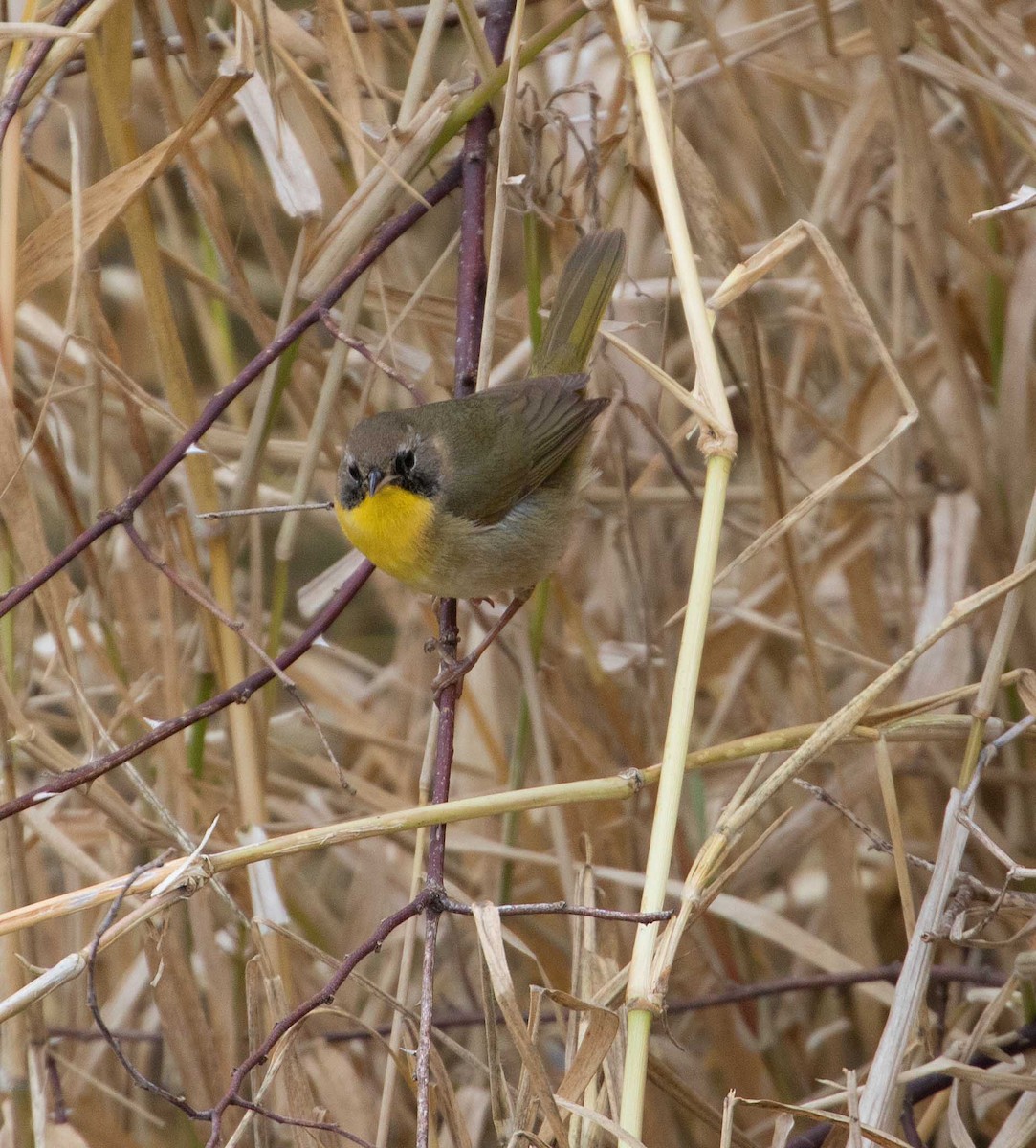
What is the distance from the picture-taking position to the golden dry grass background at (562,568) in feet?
7.30

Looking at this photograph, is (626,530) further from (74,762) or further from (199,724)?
(74,762)

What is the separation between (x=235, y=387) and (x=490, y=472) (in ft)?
3.16

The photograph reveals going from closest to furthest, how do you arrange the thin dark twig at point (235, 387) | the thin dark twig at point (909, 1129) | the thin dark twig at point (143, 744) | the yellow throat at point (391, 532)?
the thin dark twig at point (143, 744) < the thin dark twig at point (235, 387) < the thin dark twig at point (909, 1129) < the yellow throat at point (391, 532)

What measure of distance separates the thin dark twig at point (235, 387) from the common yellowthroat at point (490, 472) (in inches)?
14.2

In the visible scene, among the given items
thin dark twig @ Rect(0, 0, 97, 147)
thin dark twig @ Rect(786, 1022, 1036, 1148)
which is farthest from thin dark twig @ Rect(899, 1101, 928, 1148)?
thin dark twig @ Rect(0, 0, 97, 147)

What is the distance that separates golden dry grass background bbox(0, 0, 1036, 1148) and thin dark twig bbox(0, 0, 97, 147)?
0.14ft

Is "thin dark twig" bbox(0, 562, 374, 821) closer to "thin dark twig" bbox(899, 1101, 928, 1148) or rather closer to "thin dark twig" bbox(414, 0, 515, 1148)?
"thin dark twig" bbox(414, 0, 515, 1148)

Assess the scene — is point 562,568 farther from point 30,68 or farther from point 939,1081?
point 30,68

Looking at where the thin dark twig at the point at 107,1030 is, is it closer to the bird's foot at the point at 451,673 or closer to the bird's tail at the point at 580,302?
the bird's foot at the point at 451,673

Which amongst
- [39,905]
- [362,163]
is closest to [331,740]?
[362,163]

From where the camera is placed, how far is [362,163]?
245cm

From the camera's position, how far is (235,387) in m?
2.03

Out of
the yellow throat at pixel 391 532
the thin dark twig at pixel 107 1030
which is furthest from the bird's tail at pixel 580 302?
the thin dark twig at pixel 107 1030

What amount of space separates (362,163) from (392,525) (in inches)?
28.3
